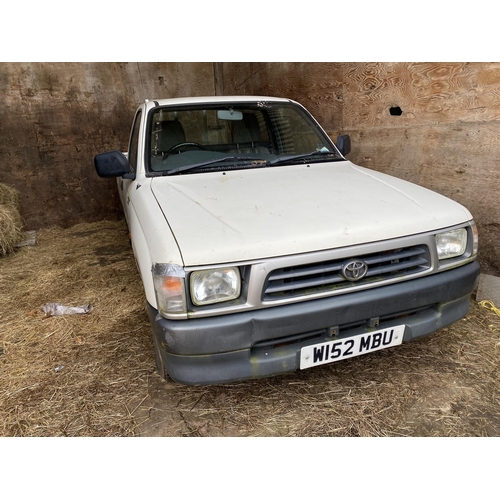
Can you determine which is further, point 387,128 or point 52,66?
point 52,66

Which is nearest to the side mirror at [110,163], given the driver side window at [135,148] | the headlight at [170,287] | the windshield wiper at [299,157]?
the driver side window at [135,148]

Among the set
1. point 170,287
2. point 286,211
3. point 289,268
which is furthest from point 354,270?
point 170,287

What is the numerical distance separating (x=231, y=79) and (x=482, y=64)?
14.9 ft

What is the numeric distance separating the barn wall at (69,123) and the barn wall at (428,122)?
306 cm

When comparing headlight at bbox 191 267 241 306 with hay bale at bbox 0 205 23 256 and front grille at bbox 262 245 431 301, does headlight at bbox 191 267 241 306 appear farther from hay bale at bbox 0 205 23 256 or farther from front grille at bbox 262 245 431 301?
hay bale at bbox 0 205 23 256

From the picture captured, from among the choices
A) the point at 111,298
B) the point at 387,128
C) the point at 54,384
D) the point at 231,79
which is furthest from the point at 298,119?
the point at 231,79

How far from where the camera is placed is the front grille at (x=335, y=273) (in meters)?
1.89

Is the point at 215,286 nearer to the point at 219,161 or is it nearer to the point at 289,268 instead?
the point at 289,268

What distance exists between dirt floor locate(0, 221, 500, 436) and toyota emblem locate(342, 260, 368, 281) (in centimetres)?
85

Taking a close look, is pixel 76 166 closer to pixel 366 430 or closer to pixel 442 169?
pixel 442 169

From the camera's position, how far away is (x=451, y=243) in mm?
2250

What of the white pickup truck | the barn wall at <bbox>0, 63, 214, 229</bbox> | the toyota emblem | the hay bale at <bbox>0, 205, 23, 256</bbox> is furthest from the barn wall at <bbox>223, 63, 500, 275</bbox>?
the hay bale at <bbox>0, 205, 23, 256</bbox>

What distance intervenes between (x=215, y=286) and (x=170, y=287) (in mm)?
219

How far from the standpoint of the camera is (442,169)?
371 centimetres
